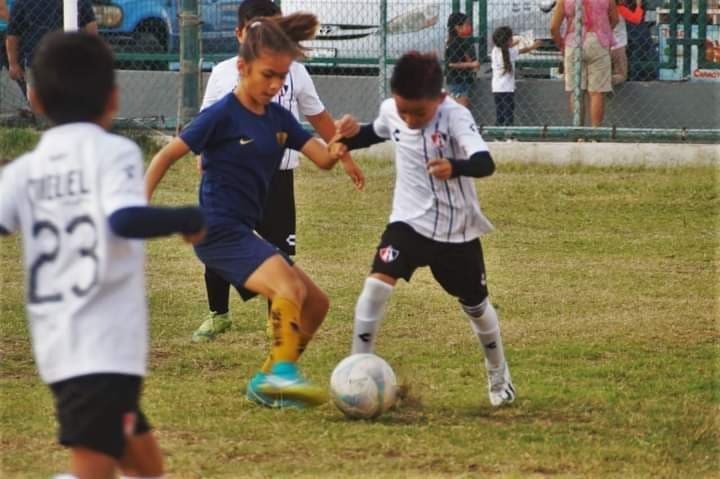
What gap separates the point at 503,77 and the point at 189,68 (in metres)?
2.87

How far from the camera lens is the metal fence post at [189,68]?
48.0ft

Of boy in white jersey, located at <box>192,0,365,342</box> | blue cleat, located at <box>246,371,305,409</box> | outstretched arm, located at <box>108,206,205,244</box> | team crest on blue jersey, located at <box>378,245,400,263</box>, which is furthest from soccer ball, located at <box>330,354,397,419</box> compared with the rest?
outstretched arm, located at <box>108,206,205,244</box>

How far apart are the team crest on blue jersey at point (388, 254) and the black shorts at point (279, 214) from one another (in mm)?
1778

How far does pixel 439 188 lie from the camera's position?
6477 millimetres

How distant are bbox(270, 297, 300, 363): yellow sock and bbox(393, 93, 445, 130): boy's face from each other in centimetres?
87

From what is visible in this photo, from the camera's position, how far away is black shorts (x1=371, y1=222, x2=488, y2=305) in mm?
6496

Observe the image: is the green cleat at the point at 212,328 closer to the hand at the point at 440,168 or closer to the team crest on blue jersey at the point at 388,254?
the team crest on blue jersey at the point at 388,254

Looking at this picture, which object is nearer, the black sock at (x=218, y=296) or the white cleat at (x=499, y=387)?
the white cleat at (x=499, y=387)

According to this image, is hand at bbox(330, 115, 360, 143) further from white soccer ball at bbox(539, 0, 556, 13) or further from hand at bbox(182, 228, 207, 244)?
white soccer ball at bbox(539, 0, 556, 13)

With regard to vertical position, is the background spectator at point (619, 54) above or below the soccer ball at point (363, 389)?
above

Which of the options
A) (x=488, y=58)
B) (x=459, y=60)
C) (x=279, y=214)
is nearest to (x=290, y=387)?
(x=279, y=214)

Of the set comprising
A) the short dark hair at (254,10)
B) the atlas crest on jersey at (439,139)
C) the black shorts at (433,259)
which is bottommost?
the black shorts at (433,259)

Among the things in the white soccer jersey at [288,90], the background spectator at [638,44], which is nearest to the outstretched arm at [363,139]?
the white soccer jersey at [288,90]

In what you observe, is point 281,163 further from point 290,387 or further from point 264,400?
point 290,387
